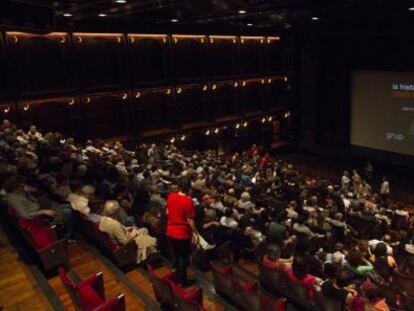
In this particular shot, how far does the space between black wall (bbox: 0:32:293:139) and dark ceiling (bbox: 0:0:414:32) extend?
0.79m

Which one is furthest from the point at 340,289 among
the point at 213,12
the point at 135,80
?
the point at 135,80

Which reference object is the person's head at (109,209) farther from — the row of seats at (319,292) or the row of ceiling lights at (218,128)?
the row of ceiling lights at (218,128)

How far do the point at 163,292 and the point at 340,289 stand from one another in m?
2.22

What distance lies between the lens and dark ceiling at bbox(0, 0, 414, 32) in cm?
1346

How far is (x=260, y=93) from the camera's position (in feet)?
83.0

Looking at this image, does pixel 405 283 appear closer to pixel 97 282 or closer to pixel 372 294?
pixel 372 294

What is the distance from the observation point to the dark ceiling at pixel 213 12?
13.5 metres

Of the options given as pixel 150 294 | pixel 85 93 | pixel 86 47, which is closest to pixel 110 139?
pixel 85 93

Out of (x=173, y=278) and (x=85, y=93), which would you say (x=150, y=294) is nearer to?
(x=173, y=278)

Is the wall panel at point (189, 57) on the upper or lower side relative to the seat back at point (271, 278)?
upper

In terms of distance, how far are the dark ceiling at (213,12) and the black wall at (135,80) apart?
79cm

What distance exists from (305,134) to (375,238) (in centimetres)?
1570

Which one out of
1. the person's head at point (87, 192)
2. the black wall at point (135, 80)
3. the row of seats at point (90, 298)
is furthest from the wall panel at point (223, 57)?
the row of seats at point (90, 298)

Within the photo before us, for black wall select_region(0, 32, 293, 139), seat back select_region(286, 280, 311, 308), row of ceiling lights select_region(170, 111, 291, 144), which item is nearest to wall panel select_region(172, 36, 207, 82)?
black wall select_region(0, 32, 293, 139)
